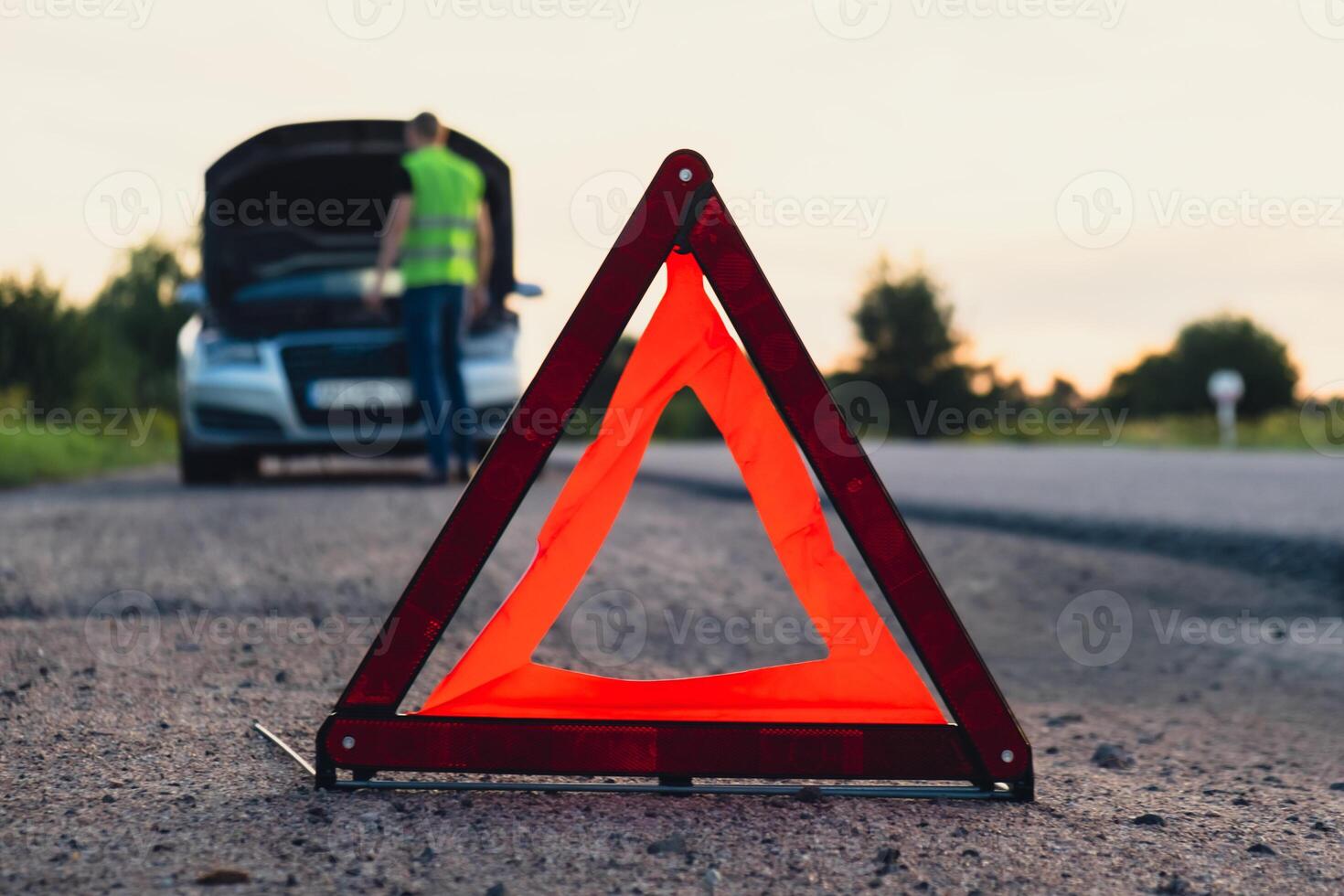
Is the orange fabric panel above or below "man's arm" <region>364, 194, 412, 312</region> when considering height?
below

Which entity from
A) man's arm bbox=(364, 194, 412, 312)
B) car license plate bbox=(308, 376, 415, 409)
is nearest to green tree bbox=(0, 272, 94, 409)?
car license plate bbox=(308, 376, 415, 409)

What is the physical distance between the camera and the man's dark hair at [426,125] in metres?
7.62

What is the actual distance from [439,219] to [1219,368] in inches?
2554

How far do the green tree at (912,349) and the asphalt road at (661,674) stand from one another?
172 feet

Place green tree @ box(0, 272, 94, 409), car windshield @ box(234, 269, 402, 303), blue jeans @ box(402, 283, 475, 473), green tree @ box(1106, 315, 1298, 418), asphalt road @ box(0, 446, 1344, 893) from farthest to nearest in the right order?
1. green tree @ box(1106, 315, 1298, 418)
2. green tree @ box(0, 272, 94, 409)
3. car windshield @ box(234, 269, 402, 303)
4. blue jeans @ box(402, 283, 475, 473)
5. asphalt road @ box(0, 446, 1344, 893)

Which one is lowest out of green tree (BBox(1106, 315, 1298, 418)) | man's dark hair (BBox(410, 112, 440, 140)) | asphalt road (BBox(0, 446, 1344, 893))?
asphalt road (BBox(0, 446, 1344, 893))

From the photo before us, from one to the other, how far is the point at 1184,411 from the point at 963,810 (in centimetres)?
6964

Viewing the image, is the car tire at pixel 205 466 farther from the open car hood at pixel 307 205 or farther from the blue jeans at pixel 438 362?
the blue jeans at pixel 438 362

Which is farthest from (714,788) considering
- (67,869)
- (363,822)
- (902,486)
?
(902,486)

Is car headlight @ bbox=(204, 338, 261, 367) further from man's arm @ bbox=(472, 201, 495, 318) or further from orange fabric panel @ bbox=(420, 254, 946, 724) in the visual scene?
orange fabric panel @ bbox=(420, 254, 946, 724)


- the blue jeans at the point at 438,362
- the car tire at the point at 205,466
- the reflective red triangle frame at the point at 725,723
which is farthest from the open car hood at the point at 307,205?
the reflective red triangle frame at the point at 725,723

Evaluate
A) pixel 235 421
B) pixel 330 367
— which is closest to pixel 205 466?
pixel 235 421

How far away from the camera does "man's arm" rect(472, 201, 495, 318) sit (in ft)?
27.3

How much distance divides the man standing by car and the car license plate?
1.08 ft
